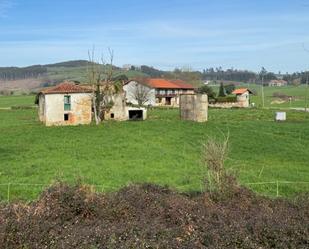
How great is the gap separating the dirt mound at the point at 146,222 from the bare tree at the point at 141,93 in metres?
85.6

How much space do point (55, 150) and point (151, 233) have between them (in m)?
24.6

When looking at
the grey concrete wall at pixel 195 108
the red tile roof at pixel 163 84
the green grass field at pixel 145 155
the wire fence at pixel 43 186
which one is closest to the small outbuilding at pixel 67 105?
the green grass field at pixel 145 155

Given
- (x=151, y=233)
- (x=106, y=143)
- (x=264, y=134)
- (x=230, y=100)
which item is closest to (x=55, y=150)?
(x=106, y=143)

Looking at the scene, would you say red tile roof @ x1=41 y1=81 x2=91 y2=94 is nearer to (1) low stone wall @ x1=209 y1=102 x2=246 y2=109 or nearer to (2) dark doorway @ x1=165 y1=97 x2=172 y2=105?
(1) low stone wall @ x1=209 y1=102 x2=246 y2=109

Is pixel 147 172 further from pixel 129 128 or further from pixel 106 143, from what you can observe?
pixel 129 128

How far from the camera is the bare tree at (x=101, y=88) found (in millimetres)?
55094

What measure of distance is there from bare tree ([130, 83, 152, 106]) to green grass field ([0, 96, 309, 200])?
5098 cm

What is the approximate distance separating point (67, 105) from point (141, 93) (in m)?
48.3

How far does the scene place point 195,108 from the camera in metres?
53.8

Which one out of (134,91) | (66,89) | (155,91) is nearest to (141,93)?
(134,91)

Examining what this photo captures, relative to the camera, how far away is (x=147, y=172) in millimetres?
26094

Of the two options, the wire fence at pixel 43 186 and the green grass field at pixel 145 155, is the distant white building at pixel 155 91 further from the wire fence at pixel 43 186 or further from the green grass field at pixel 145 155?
the wire fence at pixel 43 186

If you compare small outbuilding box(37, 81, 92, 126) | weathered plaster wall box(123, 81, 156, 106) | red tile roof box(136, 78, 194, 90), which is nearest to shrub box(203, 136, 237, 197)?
small outbuilding box(37, 81, 92, 126)

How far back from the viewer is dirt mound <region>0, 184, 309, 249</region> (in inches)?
396
